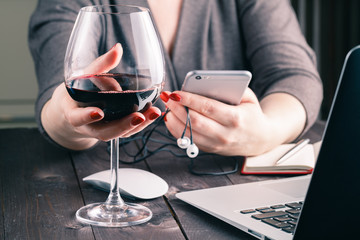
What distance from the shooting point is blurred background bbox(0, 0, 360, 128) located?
282 cm

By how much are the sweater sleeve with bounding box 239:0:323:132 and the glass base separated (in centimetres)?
55

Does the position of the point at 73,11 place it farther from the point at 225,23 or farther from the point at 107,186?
the point at 107,186

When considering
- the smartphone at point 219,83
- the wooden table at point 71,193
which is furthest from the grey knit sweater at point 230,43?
the smartphone at point 219,83

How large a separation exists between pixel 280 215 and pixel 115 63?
297mm

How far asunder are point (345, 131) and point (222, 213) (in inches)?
10.5

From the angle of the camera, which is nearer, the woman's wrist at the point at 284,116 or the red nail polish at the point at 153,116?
the red nail polish at the point at 153,116

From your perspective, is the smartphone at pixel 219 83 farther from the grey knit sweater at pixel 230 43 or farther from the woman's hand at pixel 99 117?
the grey knit sweater at pixel 230 43

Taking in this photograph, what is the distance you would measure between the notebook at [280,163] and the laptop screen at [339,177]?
0.41m

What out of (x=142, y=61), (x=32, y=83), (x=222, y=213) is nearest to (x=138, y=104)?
(x=142, y=61)

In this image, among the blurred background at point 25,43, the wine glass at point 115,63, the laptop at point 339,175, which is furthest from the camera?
the blurred background at point 25,43

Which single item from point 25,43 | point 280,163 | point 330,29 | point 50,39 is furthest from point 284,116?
point 25,43

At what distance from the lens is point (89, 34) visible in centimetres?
65

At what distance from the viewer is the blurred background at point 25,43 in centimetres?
282

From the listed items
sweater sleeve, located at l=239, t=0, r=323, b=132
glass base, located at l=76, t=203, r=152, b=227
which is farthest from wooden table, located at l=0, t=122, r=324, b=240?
sweater sleeve, located at l=239, t=0, r=323, b=132
